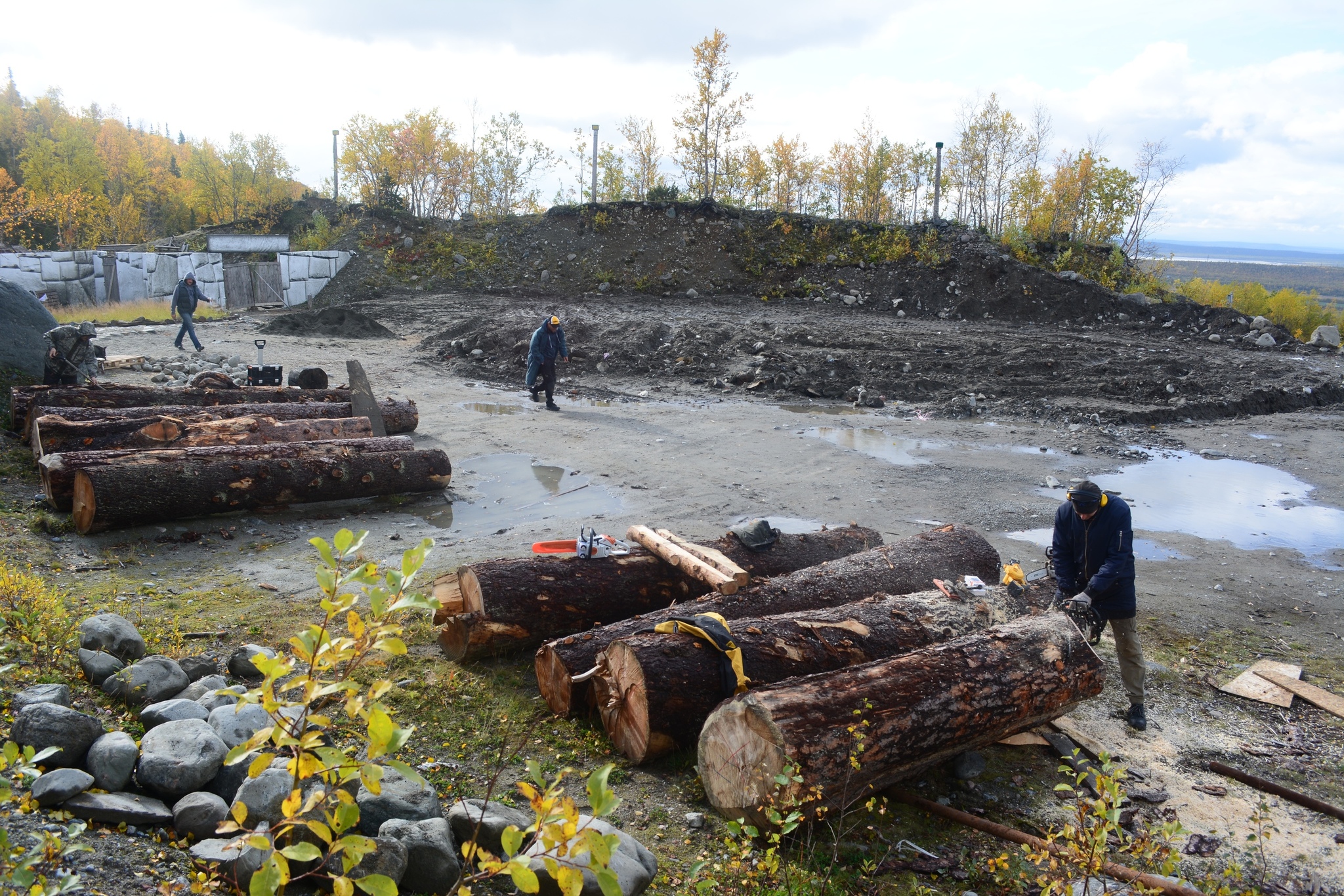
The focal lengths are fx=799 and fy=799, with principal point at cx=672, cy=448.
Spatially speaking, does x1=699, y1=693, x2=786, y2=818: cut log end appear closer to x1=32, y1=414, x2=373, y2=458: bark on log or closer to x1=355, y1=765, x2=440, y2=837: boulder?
x1=355, y1=765, x2=440, y2=837: boulder

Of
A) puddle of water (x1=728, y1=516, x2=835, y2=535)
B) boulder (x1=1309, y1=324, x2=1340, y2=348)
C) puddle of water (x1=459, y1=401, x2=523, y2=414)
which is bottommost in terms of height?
puddle of water (x1=728, y1=516, x2=835, y2=535)

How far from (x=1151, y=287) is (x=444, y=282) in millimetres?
22913

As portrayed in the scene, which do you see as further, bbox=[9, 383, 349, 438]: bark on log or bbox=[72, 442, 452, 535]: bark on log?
bbox=[9, 383, 349, 438]: bark on log

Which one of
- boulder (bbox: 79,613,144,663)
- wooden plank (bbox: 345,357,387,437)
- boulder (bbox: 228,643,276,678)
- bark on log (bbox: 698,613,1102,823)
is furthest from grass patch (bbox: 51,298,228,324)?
bark on log (bbox: 698,613,1102,823)

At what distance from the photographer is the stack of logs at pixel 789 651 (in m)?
3.72

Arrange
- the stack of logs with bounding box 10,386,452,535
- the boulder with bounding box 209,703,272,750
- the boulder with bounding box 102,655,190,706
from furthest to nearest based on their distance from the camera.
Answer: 1. the stack of logs with bounding box 10,386,452,535
2. the boulder with bounding box 102,655,190,706
3. the boulder with bounding box 209,703,272,750

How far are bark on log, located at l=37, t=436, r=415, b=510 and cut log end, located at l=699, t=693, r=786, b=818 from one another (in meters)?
6.05

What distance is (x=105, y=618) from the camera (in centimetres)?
452

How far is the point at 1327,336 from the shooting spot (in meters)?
21.3

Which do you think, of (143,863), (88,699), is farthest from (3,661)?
(143,863)

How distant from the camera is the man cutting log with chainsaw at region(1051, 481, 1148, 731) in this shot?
510 cm

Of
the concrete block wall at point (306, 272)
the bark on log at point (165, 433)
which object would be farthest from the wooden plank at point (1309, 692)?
the concrete block wall at point (306, 272)

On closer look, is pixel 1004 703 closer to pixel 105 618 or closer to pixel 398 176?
pixel 105 618

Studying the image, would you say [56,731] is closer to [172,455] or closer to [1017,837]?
Result: [1017,837]
